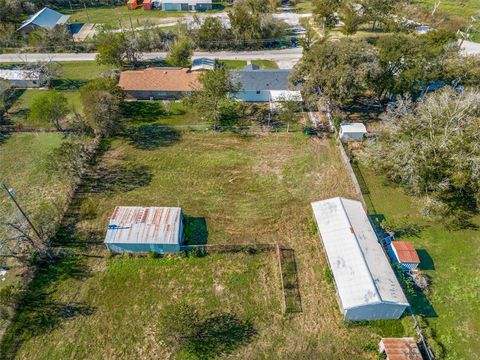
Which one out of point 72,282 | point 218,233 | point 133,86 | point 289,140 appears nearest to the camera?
point 72,282

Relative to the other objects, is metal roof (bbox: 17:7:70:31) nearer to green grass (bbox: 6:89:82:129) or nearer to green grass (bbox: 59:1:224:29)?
green grass (bbox: 59:1:224:29)

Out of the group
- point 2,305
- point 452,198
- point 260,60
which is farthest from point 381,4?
point 2,305

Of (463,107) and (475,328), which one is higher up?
(463,107)

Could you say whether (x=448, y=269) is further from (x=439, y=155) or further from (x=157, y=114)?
(x=157, y=114)

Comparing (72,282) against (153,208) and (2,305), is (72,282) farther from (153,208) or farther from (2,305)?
(153,208)

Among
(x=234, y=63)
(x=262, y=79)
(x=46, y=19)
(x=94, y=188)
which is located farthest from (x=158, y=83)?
A: (x=46, y=19)

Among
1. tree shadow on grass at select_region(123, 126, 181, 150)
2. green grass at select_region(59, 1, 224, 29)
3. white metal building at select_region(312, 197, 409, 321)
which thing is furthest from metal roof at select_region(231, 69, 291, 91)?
green grass at select_region(59, 1, 224, 29)

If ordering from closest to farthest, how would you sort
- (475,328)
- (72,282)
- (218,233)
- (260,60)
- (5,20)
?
(475,328) < (72,282) < (218,233) < (260,60) < (5,20)
